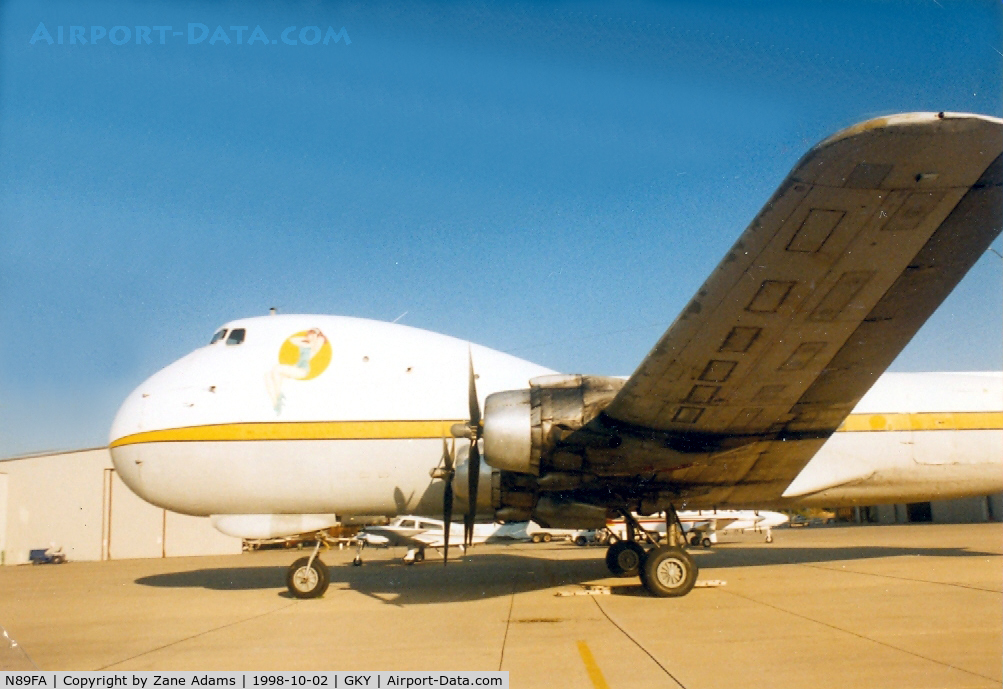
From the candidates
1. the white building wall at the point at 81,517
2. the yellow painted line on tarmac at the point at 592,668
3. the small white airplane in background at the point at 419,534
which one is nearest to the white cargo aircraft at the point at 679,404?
the yellow painted line on tarmac at the point at 592,668

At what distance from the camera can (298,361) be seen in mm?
12492

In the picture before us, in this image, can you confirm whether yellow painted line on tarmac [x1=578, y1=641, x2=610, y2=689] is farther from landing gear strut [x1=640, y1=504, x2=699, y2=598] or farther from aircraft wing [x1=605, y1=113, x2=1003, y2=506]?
landing gear strut [x1=640, y1=504, x2=699, y2=598]

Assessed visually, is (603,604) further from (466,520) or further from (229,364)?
(229,364)

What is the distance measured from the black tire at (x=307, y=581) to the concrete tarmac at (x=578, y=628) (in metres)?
0.22

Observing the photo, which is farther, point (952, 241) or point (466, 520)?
point (466, 520)

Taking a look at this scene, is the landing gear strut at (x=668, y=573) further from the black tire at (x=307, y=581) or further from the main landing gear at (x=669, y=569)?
the black tire at (x=307, y=581)

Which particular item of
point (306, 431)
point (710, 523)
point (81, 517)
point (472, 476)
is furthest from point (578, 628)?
point (81, 517)

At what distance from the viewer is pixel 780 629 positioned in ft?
24.6

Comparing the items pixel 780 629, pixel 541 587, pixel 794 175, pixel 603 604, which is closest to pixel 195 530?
pixel 541 587

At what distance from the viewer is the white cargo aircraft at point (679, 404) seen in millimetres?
6348

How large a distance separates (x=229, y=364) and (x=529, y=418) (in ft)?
20.6

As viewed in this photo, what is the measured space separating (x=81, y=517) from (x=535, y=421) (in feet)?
102

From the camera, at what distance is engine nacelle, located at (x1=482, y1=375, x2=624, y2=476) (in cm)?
951

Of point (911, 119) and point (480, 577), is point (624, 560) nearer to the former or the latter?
point (480, 577)
